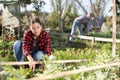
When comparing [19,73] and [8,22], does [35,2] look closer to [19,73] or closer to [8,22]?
[8,22]

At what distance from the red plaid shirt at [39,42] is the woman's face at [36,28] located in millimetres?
70

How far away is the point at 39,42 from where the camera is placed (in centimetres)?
473

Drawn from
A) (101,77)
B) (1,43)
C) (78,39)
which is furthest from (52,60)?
(78,39)

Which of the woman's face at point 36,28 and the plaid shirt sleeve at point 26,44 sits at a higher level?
the woman's face at point 36,28

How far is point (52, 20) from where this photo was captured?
2180 cm

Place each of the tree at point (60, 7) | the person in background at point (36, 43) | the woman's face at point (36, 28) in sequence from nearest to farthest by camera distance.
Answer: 1. the woman's face at point (36, 28)
2. the person in background at point (36, 43)
3. the tree at point (60, 7)

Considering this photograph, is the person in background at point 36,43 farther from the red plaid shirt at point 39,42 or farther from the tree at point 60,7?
the tree at point 60,7

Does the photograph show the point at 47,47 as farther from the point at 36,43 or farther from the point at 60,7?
the point at 60,7

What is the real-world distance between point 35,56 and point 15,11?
406 inches

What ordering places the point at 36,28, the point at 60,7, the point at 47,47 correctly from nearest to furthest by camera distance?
1. the point at 36,28
2. the point at 47,47
3. the point at 60,7

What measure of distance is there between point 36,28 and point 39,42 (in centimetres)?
28

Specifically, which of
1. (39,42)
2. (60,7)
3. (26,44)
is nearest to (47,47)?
(39,42)

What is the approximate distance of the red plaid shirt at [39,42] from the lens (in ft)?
15.3

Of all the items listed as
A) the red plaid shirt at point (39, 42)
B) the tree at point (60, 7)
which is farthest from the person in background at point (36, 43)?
the tree at point (60, 7)
